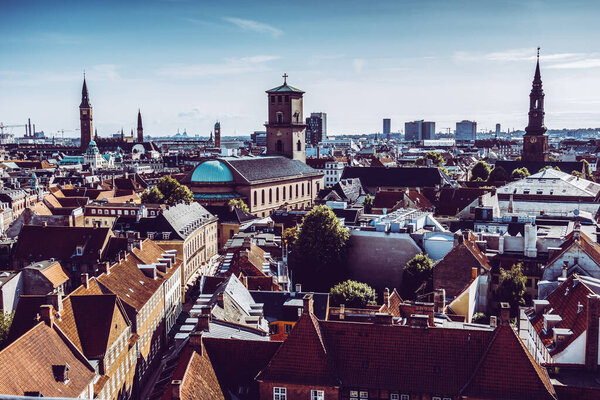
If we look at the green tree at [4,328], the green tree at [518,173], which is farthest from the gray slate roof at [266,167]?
the green tree at [4,328]

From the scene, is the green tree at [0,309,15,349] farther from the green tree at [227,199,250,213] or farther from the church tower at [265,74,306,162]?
the church tower at [265,74,306,162]

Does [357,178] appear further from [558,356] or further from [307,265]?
[558,356]

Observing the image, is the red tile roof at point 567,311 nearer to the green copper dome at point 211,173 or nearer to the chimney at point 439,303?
the chimney at point 439,303

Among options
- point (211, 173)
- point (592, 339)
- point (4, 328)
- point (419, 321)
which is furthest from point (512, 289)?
point (211, 173)

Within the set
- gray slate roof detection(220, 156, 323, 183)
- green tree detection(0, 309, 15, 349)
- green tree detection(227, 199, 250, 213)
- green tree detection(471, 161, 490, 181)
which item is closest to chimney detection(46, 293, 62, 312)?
green tree detection(0, 309, 15, 349)

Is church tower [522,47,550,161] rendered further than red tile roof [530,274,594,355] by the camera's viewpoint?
Yes

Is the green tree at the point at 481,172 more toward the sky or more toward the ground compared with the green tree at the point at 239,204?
more toward the sky
